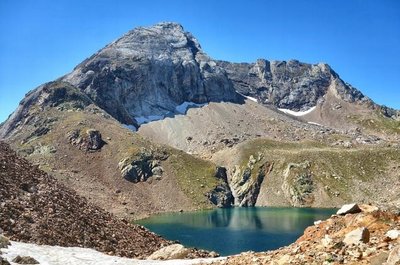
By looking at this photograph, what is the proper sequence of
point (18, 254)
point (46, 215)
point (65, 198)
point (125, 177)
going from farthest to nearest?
point (125, 177), point (65, 198), point (46, 215), point (18, 254)

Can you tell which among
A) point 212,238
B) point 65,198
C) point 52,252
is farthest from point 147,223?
point 52,252

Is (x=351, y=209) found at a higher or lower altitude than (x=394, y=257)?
higher

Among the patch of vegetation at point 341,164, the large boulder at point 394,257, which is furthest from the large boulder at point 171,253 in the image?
the patch of vegetation at point 341,164

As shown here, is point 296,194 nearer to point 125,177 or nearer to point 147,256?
point 125,177

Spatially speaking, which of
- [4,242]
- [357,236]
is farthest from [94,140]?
[357,236]

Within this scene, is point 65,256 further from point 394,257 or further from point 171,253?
point 394,257

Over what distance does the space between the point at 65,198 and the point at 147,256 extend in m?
8.90

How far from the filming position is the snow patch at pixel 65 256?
24703 mm

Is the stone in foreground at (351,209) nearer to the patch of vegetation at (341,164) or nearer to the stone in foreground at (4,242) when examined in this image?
the stone in foreground at (4,242)

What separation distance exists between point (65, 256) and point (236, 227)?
311 feet

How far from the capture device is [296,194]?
17625cm

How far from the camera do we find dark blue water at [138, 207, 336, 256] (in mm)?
89062

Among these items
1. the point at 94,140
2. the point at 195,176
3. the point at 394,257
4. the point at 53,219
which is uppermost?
the point at 94,140

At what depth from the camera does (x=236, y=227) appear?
385 feet
